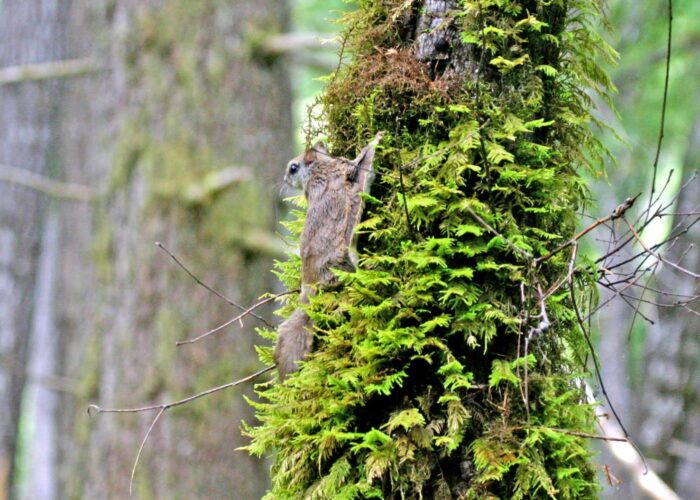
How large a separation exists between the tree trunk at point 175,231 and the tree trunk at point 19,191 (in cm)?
343

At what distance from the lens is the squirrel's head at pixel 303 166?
2.45 meters

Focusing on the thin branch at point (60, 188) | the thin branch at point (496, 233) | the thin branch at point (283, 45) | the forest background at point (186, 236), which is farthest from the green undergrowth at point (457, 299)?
the thin branch at point (60, 188)

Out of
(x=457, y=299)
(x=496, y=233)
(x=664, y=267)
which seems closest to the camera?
(x=496, y=233)

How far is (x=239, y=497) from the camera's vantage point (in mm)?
4914

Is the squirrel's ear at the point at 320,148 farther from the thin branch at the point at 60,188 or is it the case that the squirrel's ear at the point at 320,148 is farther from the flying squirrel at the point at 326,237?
the thin branch at the point at 60,188

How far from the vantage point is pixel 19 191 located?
841cm

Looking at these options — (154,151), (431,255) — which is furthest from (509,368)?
(154,151)

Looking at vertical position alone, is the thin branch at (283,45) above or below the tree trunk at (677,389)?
above

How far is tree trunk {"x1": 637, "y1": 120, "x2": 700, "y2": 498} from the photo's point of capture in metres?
5.91

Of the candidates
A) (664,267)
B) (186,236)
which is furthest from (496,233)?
(186,236)

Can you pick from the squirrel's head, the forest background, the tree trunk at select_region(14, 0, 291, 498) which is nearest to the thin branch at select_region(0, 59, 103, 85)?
the forest background

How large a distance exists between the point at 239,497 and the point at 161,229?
1.96 meters

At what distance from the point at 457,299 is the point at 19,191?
7798 mm

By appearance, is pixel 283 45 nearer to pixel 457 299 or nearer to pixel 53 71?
pixel 53 71
